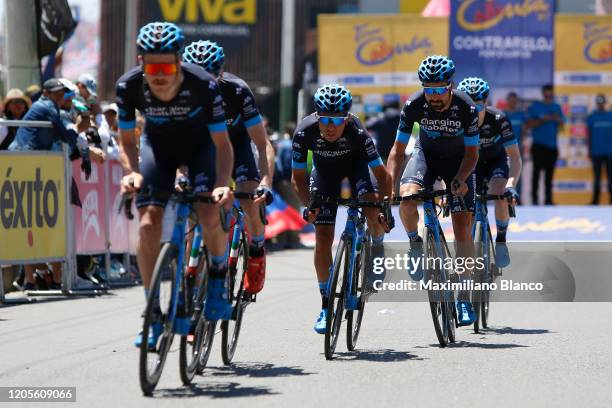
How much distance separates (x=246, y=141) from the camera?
1020 cm

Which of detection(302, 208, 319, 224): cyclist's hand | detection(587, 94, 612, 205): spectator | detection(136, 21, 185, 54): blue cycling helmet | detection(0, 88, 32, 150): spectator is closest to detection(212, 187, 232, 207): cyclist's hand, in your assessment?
detection(136, 21, 185, 54): blue cycling helmet

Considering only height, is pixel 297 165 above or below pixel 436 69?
below

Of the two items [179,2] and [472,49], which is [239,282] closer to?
[472,49]

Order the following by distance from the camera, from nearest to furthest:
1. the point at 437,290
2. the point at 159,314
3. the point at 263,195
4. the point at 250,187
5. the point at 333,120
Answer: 1. the point at 159,314
2. the point at 263,195
3. the point at 333,120
4. the point at 250,187
5. the point at 437,290

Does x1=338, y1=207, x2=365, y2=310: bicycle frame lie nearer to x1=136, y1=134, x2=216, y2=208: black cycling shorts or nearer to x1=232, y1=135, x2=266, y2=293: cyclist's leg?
x1=232, y1=135, x2=266, y2=293: cyclist's leg

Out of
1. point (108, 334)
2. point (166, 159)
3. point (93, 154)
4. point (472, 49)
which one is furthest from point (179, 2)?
point (166, 159)

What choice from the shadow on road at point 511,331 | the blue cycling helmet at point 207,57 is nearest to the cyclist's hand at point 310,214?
the blue cycling helmet at point 207,57

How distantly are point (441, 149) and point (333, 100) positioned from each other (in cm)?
198

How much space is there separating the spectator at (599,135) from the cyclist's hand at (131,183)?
21.1m

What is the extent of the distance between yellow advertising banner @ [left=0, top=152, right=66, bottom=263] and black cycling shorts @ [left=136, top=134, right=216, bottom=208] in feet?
17.8

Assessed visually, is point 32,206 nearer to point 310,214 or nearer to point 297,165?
point 297,165

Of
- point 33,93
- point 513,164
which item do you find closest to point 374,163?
point 513,164

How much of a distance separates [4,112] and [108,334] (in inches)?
185

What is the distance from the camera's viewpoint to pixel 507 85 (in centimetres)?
2817
